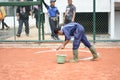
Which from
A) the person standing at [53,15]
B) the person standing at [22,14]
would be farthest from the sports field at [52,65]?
the person standing at [22,14]

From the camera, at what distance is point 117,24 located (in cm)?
1914

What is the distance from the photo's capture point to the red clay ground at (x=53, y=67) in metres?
9.12

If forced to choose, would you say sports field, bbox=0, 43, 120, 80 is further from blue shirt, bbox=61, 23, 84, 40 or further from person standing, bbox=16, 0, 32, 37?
person standing, bbox=16, 0, 32, 37

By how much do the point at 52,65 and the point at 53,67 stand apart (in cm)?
32

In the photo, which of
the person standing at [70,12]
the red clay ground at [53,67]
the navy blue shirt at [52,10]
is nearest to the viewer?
the red clay ground at [53,67]

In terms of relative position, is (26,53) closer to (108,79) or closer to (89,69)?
(89,69)

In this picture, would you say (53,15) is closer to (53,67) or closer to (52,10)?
(52,10)

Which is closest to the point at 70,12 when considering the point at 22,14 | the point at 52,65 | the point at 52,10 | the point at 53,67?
the point at 52,10

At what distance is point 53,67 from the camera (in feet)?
34.0

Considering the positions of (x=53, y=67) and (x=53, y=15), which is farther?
(x=53, y=15)

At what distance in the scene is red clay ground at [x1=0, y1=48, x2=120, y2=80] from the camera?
9.12 meters

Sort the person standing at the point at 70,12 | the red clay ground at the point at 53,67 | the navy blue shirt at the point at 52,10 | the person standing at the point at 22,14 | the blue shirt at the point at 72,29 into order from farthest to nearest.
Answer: the person standing at the point at 22,14, the navy blue shirt at the point at 52,10, the person standing at the point at 70,12, the blue shirt at the point at 72,29, the red clay ground at the point at 53,67

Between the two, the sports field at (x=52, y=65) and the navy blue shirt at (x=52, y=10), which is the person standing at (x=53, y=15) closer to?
the navy blue shirt at (x=52, y=10)

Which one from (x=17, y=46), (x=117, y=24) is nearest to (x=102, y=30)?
(x=117, y=24)
